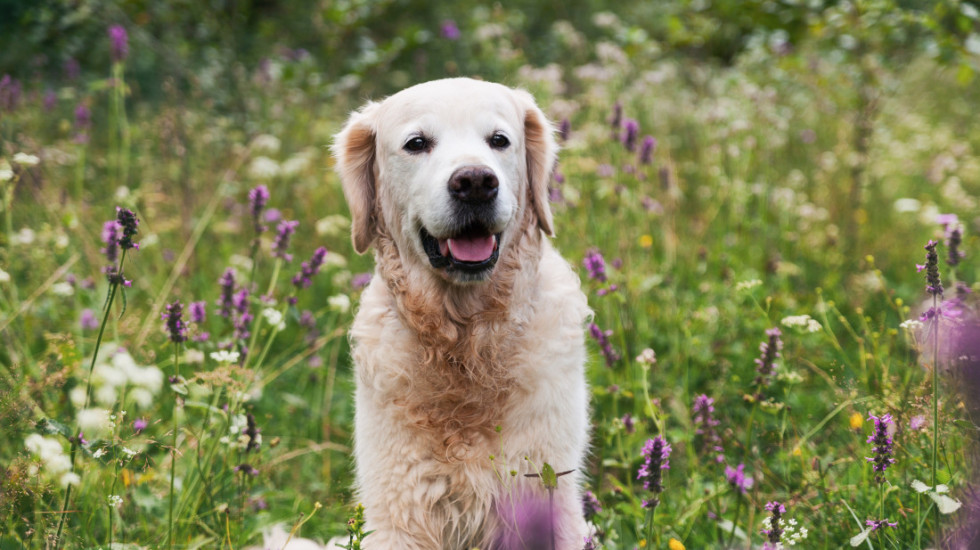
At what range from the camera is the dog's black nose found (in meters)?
1.99

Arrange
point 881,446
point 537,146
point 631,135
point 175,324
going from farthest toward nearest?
point 631,135 → point 537,146 → point 175,324 → point 881,446

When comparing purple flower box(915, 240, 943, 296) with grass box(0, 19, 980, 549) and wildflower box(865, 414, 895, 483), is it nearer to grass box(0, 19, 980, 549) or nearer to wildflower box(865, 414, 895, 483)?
grass box(0, 19, 980, 549)

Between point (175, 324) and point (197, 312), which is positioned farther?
point (197, 312)

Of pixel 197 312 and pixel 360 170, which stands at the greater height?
pixel 360 170

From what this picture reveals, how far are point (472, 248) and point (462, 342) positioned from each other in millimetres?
321

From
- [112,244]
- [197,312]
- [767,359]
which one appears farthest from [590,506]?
[112,244]

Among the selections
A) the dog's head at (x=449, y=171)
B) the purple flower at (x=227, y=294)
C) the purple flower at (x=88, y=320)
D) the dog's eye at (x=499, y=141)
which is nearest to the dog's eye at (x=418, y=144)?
the dog's head at (x=449, y=171)

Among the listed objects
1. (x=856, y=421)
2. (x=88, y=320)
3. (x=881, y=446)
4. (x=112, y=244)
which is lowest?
(x=856, y=421)

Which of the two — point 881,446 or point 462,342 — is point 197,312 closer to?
point 462,342

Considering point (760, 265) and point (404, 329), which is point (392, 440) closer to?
point (404, 329)

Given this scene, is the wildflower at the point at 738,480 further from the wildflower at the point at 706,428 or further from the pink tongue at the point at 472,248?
the pink tongue at the point at 472,248

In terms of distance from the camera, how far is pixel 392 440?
2.16 meters

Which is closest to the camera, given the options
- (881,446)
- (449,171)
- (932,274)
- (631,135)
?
(932,274)

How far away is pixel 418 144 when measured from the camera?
7.41 ft
